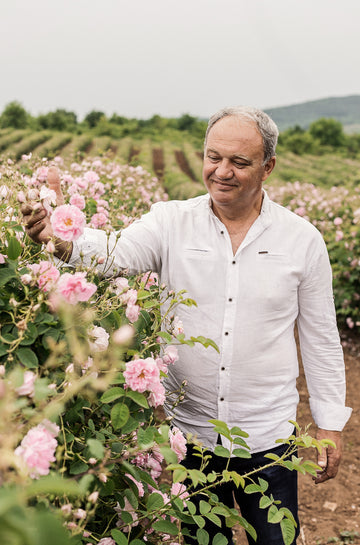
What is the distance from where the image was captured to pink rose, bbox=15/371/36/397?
2.75ft

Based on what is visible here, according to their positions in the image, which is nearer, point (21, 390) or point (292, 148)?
point (21, 390)

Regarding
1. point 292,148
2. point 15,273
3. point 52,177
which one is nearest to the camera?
point 15,273

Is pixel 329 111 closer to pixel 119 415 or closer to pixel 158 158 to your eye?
pixel 158 158

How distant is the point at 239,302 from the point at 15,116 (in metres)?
44.5

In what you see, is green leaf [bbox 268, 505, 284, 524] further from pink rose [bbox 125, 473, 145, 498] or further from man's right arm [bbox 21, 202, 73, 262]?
man's right arm [bbox 21, 202, 73, 262]

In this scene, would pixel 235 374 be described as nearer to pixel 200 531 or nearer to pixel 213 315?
pixel 213 315

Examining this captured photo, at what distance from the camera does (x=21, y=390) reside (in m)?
0.84

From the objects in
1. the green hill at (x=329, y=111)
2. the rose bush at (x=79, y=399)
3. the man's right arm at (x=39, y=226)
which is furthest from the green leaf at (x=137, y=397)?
the green hill at (x=329, y=111)

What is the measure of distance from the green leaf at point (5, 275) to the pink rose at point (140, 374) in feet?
1.02

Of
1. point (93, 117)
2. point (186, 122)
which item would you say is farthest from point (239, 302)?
point (186, 122)

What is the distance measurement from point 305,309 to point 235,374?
1.25 feet

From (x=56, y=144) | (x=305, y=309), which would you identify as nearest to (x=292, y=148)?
(x=56, y=144)

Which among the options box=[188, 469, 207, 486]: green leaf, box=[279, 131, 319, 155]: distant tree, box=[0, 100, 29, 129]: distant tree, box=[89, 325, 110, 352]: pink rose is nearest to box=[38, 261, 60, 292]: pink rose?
box=[89, 325, 110, 352]: pink rose

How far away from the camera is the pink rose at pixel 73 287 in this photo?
104 cm
